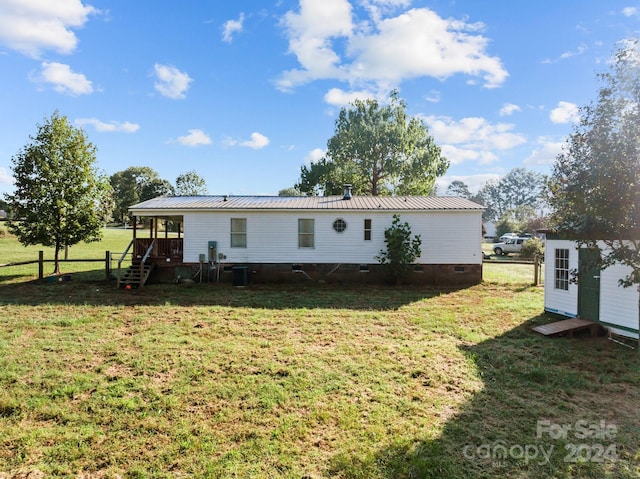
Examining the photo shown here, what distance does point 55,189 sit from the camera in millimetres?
14672

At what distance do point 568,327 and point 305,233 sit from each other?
30.7 ft

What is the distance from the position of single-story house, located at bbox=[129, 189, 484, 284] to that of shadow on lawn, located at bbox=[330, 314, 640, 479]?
7.90 metres

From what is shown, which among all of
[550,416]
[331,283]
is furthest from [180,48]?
[550,416]

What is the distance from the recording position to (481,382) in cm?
553

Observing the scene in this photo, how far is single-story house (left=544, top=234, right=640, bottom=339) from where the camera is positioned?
7320mm

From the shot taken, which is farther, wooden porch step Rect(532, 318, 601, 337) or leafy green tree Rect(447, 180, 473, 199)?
Result: leafy green tree Rect(447, 180, 473, 199)

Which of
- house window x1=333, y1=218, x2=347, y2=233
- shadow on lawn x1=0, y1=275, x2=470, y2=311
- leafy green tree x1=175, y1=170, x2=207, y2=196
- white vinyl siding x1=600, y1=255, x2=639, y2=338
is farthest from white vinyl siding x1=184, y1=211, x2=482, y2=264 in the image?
leafy green tree x1=175, y1=170, x2=207, y2=196

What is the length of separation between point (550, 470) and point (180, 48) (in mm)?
16434

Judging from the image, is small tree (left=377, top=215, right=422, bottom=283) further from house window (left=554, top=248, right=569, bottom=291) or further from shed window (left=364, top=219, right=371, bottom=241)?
house window (left=554, top=248, right=569, bottom=291)

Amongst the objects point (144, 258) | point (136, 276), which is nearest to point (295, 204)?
point (144, 258)

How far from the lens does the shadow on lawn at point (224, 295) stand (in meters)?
10.5

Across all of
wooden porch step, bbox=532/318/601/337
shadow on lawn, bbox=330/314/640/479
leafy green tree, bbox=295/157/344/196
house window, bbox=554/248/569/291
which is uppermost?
leafy green tree, bbox=295/157/344/196

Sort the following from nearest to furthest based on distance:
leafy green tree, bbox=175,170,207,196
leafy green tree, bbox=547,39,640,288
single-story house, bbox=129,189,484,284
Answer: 1. leafy green tree, bbox=547,39,640,288
2. single-story house, bbox=129,189,484,284
3. leafy green tree, bbox=175,170,207,196

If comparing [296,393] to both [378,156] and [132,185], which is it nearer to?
[378,156]
